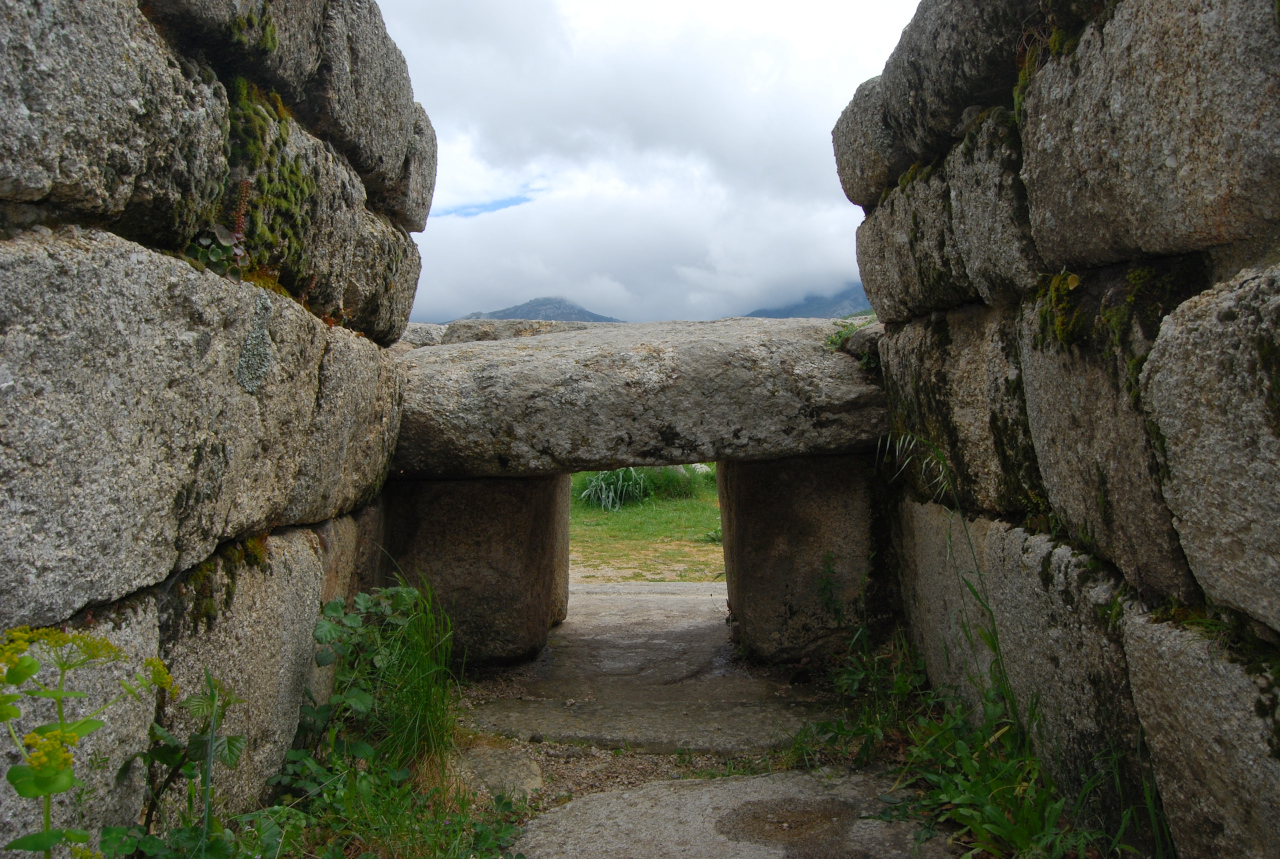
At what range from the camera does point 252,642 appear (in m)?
1.83

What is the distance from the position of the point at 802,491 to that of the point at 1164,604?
6.30 feet

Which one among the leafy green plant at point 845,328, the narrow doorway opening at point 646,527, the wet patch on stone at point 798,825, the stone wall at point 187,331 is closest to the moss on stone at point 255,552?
the stone wall at point 187,331

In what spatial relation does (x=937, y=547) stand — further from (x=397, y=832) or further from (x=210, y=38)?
(x=210, y=38)

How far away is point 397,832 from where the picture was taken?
72.9 inches

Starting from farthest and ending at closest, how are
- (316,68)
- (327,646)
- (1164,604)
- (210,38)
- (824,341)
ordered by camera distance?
A: (824,341)
(327,646)
(316,68)
(210,38)
(1164,604)

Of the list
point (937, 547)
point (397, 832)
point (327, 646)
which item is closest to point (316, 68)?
point (327, 646)

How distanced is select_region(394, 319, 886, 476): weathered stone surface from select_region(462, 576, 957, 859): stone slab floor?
35.3 inches

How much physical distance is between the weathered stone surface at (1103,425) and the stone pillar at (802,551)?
4.71 feet

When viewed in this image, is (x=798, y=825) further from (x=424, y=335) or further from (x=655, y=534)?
(x=655, y=534)

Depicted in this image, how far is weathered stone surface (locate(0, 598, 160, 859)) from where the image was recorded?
1.09 m

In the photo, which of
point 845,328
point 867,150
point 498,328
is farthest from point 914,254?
point 498,328

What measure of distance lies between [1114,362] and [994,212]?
0.56m

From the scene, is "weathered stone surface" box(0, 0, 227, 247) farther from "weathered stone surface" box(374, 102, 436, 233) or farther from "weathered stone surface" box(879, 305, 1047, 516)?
"weathered stone surface" box(879, 305, 1047, 516)

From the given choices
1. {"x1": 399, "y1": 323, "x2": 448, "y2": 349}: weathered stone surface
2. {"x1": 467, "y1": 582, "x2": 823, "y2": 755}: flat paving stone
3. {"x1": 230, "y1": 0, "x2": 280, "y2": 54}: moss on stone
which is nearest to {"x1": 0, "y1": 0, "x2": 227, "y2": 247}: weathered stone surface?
{"x1": 230, "y1": 0, "x2": 280, "y2": 54}: moss on stone
